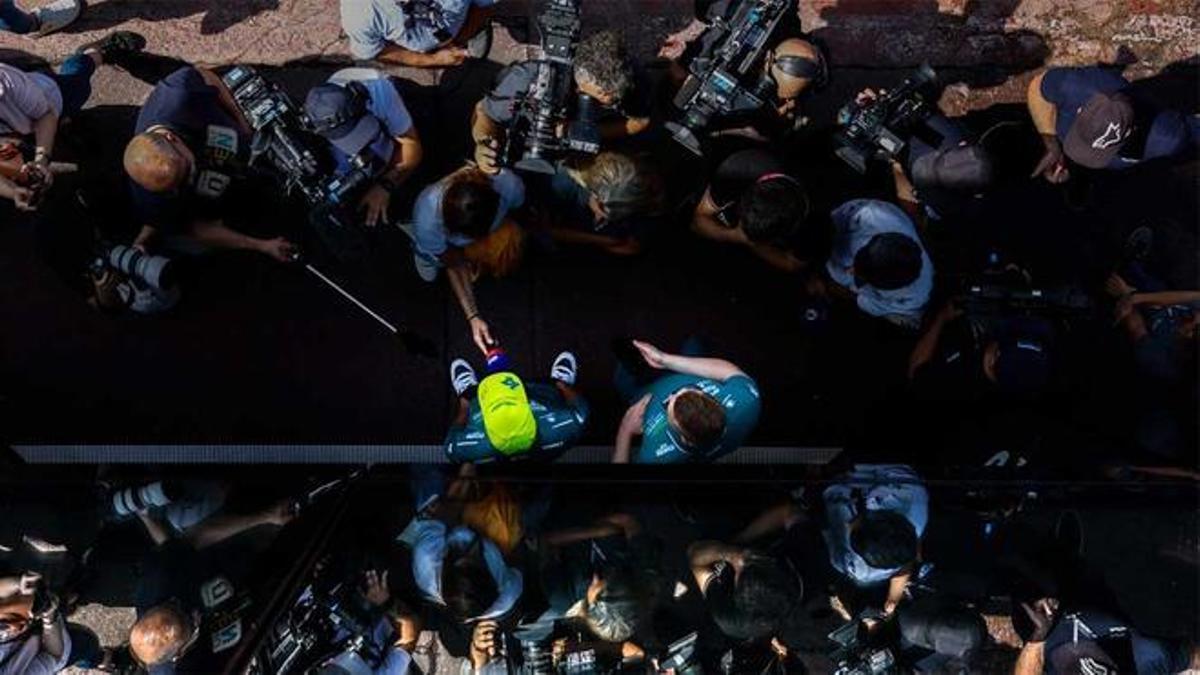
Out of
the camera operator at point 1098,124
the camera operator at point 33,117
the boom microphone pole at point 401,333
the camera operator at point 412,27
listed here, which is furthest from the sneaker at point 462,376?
the camera operator at point 1098,124

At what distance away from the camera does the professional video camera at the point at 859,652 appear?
420 centimetres

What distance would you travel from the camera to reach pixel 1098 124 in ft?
13.3

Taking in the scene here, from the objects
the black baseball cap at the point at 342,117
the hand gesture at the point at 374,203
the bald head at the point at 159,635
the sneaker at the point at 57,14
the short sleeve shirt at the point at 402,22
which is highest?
the short sleeve shirt at the point at 402,22

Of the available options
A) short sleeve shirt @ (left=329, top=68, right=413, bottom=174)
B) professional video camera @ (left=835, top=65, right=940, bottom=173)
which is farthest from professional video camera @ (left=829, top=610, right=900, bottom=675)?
short sleeve shirt @ (left=329, top=68, right=413, bottom=174)

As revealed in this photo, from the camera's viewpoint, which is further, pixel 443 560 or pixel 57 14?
pixel 57 14

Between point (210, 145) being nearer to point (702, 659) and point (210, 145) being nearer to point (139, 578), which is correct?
point (139, 578)

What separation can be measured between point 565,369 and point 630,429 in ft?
2.07

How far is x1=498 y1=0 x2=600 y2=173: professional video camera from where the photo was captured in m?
3.89

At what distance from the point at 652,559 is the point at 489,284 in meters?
1.62

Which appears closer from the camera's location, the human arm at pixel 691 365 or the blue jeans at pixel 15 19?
the human arm at pixel 691 365

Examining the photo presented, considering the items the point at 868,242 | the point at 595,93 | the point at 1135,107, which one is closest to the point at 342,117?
the point at 595,93

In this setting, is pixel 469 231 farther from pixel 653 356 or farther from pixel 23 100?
pixel 23 100

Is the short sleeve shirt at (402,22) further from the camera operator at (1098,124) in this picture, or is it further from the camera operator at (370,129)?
the camera operator at (1098,124)

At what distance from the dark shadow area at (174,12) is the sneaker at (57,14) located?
2.7 inches
